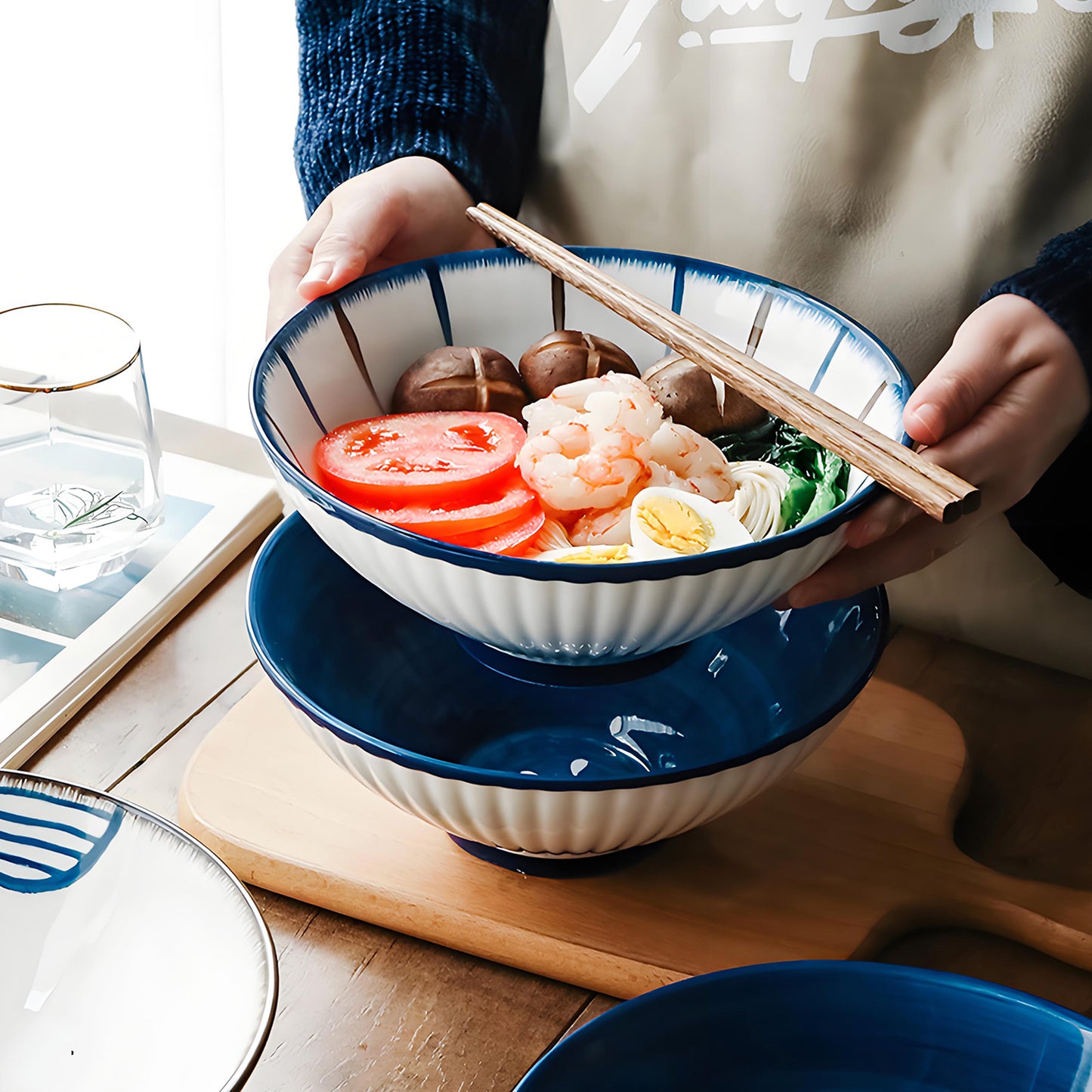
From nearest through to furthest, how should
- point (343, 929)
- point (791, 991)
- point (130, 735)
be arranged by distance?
point (791, 991) < point (343, 929) < point (130, 735)

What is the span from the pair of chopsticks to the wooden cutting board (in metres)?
0.24

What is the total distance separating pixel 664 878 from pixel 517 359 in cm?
36

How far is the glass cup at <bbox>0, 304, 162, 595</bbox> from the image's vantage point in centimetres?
87

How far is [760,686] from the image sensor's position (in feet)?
2.33

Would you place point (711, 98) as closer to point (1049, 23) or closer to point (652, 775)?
point (1049, 23)

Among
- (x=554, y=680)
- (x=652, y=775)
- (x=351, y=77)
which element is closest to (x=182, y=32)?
(x=351, y=77)

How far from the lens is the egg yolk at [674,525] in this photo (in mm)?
573

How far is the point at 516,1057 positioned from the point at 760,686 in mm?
269

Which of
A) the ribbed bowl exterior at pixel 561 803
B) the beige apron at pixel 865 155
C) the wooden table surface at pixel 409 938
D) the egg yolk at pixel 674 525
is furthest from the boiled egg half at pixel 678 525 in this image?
the beige apron at pixel 865 155

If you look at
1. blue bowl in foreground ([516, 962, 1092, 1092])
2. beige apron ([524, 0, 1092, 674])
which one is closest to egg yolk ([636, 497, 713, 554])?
blue bowl in foreground ([516, 962, 1092, 1092])

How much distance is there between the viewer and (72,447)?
924 mm

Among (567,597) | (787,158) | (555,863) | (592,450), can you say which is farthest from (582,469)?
(787,158)

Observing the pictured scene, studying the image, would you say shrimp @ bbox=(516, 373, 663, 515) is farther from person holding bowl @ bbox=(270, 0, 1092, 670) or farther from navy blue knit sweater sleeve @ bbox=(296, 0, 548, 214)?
navy blue knit sweater sleeve @ bbox=(296, 0, 548, 214)

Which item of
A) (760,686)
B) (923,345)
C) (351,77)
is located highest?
(351,77)
